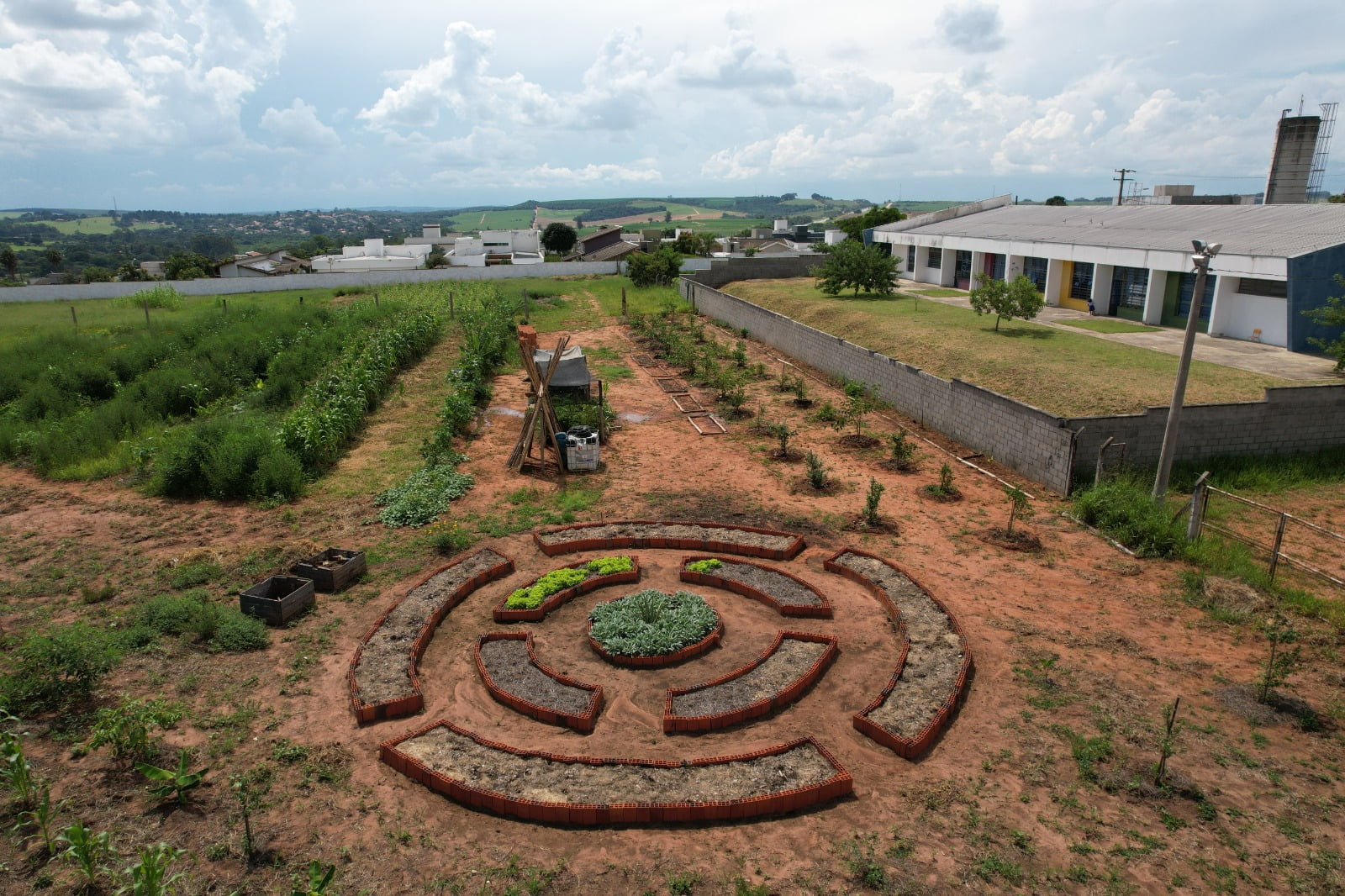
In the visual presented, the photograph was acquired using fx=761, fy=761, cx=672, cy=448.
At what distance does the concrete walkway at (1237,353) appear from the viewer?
18.4 metres

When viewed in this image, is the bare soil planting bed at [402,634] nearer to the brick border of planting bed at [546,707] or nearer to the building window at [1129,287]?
the brick border of planting bed at [546,707]

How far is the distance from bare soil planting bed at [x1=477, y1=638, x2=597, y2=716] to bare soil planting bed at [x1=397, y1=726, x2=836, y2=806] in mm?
906

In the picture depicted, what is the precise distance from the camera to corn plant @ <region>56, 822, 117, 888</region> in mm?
5352

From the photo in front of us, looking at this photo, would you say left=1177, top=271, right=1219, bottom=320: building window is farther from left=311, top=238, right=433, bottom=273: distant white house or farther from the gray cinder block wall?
left=311, top=238, right=433, bottom=273: distant white house

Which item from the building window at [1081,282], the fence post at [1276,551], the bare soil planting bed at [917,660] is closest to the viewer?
the bare soil planting bed at [917,660]

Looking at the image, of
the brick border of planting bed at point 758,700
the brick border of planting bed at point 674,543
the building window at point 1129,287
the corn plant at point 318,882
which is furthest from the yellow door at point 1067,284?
the corn plant at point 318,882

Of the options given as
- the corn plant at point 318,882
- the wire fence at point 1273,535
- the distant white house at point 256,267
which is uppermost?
the distant white house at point 256,267

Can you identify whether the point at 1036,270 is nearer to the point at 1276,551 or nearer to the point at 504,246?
the point at 1276,551

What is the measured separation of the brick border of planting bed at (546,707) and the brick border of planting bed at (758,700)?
0.75 metres

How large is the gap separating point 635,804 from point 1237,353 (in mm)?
21765

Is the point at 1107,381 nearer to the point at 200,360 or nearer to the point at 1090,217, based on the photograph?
the point at 1090,217

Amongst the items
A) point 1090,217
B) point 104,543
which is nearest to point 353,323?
point 104,543

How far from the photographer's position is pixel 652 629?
919 centimetres

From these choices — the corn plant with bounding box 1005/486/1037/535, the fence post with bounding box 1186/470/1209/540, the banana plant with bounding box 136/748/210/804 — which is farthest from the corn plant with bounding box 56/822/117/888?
the fence post with bounding box 1186/470/1209/540
